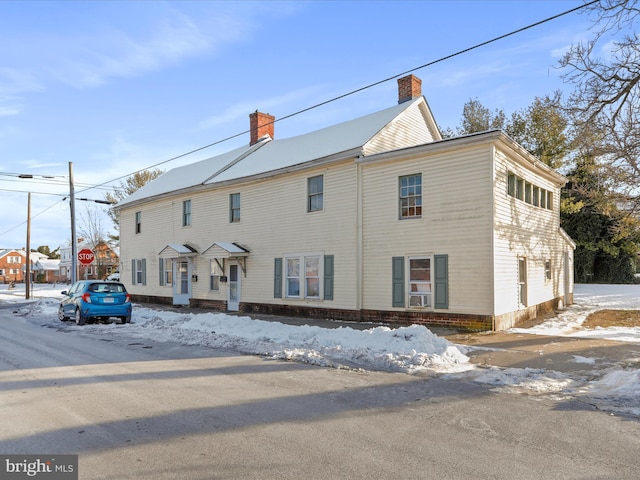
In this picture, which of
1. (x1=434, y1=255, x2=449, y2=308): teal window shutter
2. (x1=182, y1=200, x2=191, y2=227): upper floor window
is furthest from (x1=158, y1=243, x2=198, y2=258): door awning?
(x1=434, y1=255, x2=449, y2=308): teal window shutter

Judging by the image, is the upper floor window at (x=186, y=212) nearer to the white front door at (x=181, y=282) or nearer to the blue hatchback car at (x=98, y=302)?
the white front door at (x=181, y=282)

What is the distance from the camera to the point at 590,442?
198 inches

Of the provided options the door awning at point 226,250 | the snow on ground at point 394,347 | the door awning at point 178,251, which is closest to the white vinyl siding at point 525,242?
the snow on ground at point 394,347

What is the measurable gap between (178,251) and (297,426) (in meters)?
18.6

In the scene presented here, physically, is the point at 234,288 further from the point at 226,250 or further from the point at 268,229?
the point at 268,229

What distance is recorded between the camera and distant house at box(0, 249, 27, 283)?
92887 mm

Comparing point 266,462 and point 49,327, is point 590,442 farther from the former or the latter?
point 49,327

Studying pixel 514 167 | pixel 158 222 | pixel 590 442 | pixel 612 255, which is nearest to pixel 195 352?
pixel 590 442

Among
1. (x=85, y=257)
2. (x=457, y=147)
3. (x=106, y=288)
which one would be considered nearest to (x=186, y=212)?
(x=85, y=257)

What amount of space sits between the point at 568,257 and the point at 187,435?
2183 cm

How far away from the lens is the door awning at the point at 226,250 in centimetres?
2002

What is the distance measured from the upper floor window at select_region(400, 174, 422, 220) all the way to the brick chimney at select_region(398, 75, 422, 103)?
23.4 ft

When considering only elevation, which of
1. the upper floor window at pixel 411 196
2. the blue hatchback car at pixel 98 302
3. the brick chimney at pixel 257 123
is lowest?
the blue hatchback car at pixel 98 302

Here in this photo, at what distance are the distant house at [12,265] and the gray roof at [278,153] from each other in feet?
264
